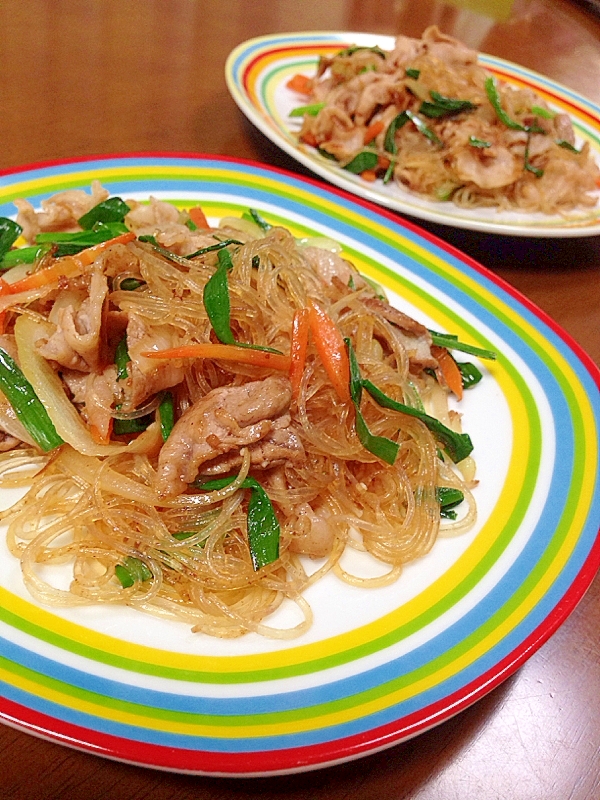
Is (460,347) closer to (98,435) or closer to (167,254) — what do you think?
(167,254)

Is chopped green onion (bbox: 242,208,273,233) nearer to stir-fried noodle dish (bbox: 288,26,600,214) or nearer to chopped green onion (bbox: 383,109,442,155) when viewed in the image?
stir-fried noodle dish (bbox: 288,26,600,214)

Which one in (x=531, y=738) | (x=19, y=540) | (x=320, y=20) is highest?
(x=320, y=20)

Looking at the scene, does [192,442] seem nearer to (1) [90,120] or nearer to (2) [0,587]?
(2) [0,587]

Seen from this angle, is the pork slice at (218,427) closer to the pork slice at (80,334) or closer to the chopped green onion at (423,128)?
the pork slice at (80,334)

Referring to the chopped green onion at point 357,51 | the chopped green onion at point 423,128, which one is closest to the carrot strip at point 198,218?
the chopped green onion at point 423,128

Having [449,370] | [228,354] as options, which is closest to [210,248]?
[228,354]

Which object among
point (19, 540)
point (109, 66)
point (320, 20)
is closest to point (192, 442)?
point (19, 540)

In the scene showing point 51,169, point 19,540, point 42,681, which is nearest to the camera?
point 42,681
